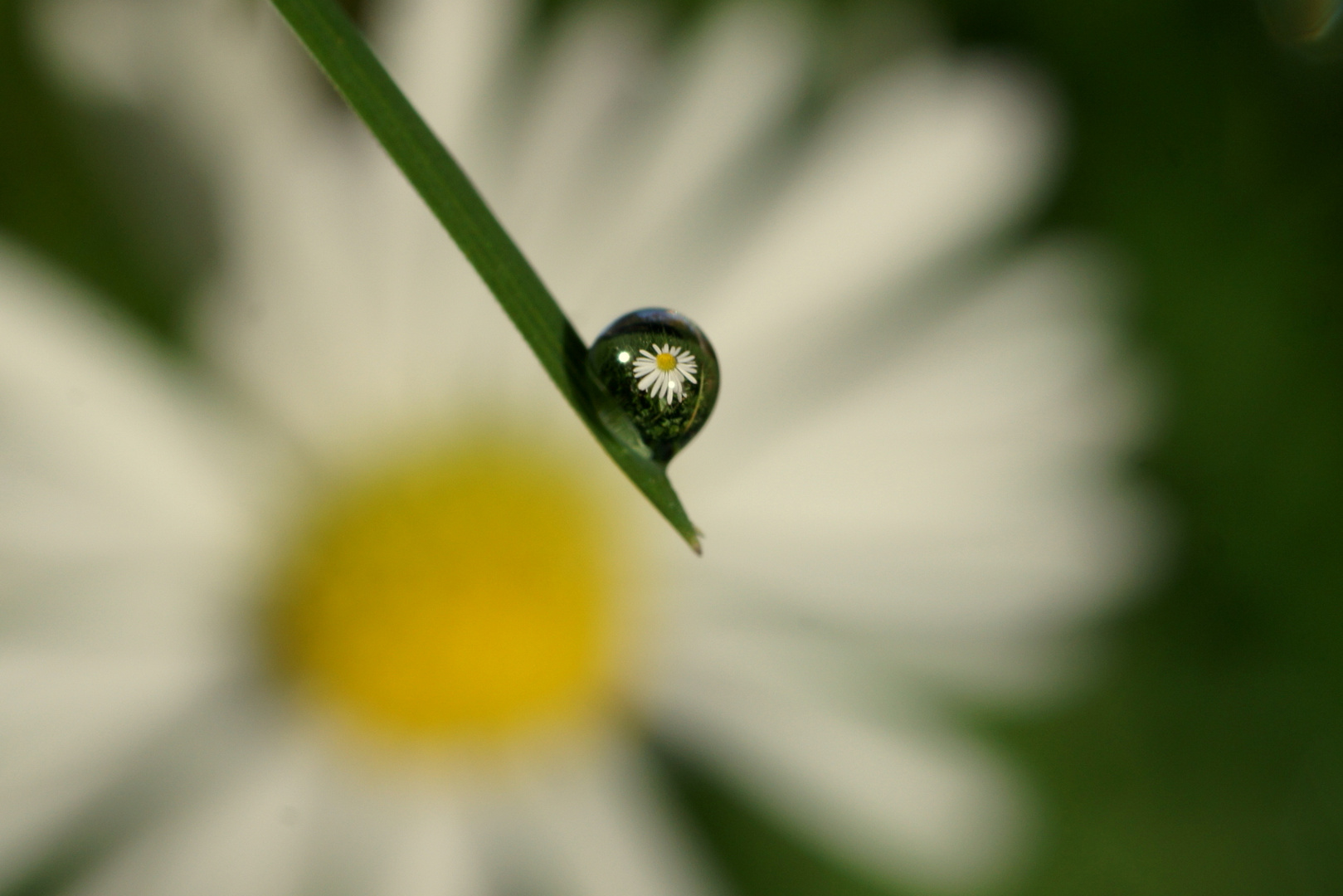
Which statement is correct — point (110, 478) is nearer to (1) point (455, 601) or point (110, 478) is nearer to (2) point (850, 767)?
(1) point (455, 601)

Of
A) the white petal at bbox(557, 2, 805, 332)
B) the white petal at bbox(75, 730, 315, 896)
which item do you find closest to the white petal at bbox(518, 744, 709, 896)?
the white petal at bbox(75, 730, 315, 896)

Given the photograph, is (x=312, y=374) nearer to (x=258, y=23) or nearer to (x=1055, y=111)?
(x=258, y=23)

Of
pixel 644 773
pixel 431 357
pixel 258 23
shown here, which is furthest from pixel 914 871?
pixel 258 23

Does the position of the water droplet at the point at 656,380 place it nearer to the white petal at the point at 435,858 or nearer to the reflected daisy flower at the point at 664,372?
the reflected daisy flower at the point at 664,372

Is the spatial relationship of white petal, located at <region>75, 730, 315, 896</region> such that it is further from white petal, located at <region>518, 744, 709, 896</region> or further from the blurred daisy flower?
white petal, located at <region>518, 744, 709, 896</region>

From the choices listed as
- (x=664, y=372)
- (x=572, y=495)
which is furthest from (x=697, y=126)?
(x=664, y=372)

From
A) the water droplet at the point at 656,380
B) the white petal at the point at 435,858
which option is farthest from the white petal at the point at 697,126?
the water droplet at the point at 656,380
